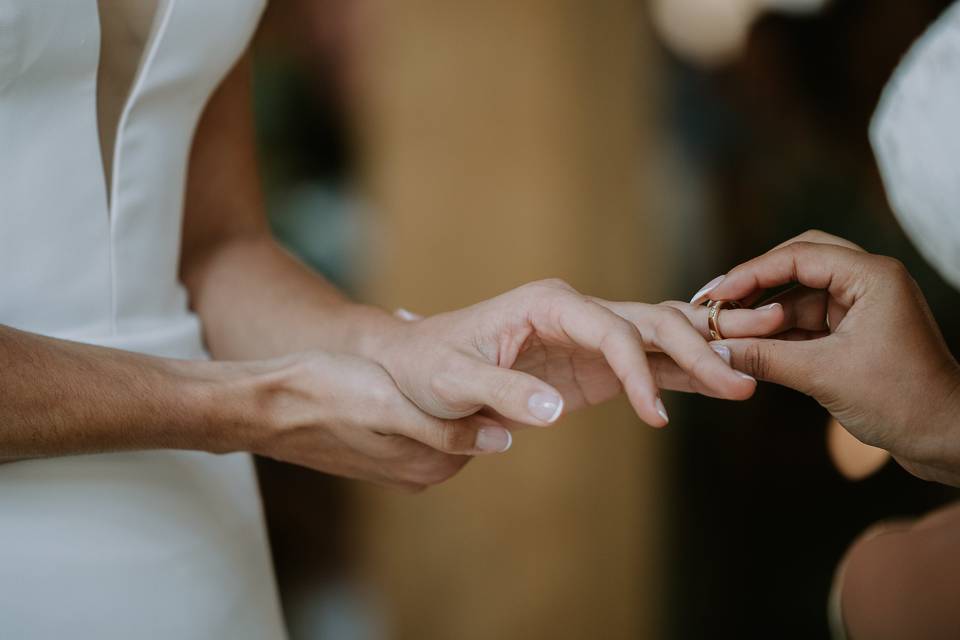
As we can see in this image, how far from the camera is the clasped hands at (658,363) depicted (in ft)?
2.36

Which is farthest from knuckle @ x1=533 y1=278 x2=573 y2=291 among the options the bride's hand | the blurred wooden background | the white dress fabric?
the blurred wooden background

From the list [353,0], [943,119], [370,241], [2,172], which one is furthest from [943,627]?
[353,0]

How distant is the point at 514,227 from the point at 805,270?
189 centimetres

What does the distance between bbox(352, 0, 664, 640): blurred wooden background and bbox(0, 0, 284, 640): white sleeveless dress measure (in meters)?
1.63

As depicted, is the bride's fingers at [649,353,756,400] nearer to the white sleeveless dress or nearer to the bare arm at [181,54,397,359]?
the bare arm at [181,54,397,359]

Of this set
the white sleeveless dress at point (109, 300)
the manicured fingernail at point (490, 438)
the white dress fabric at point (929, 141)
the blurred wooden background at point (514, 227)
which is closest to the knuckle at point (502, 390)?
the manicured fingernail at point (490, 438)

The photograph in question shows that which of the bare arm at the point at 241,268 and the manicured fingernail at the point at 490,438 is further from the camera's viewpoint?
the bare arm at the point at 241,268

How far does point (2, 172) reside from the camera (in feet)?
2.68

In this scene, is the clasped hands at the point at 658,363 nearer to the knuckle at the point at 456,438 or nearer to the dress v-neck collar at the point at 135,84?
the knuckle at the point at 456,438

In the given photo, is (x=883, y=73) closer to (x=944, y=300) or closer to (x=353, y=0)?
(x=944, y=300)

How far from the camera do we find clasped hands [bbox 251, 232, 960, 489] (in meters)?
0.72

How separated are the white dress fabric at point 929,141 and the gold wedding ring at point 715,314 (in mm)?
287

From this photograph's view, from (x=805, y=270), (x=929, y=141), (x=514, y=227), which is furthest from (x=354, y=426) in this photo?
(x=514, y=227)

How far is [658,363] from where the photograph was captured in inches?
32.8
